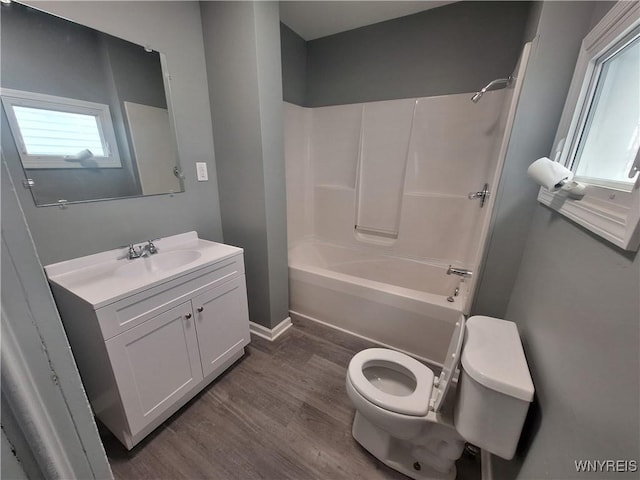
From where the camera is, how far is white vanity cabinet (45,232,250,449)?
100 centimetres

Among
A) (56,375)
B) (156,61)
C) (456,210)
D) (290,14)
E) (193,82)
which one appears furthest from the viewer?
(456,210)

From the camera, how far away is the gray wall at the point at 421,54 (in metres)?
1.72

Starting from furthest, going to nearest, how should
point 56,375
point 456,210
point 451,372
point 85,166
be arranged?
point 456,210
point 85,166
point 451,372
point 56,375

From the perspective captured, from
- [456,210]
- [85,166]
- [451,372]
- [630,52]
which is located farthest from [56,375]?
[456,210]

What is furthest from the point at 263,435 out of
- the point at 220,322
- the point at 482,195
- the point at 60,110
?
the point at 482,195

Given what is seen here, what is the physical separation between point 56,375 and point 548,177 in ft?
4.50

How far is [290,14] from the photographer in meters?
1.90

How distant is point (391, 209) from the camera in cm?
241

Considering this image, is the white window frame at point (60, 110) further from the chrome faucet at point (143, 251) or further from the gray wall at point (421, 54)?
the gray wall at point (421, 54)

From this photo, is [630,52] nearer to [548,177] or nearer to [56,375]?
[548,177]

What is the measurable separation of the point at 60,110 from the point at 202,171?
70 centimetres

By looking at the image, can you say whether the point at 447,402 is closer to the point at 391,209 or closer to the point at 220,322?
the point at 220,322

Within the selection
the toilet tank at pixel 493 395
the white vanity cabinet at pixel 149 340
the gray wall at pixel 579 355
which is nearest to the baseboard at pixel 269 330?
the white vanity cabinet at pixel 149 340

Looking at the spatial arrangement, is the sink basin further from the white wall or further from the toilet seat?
the white wall
